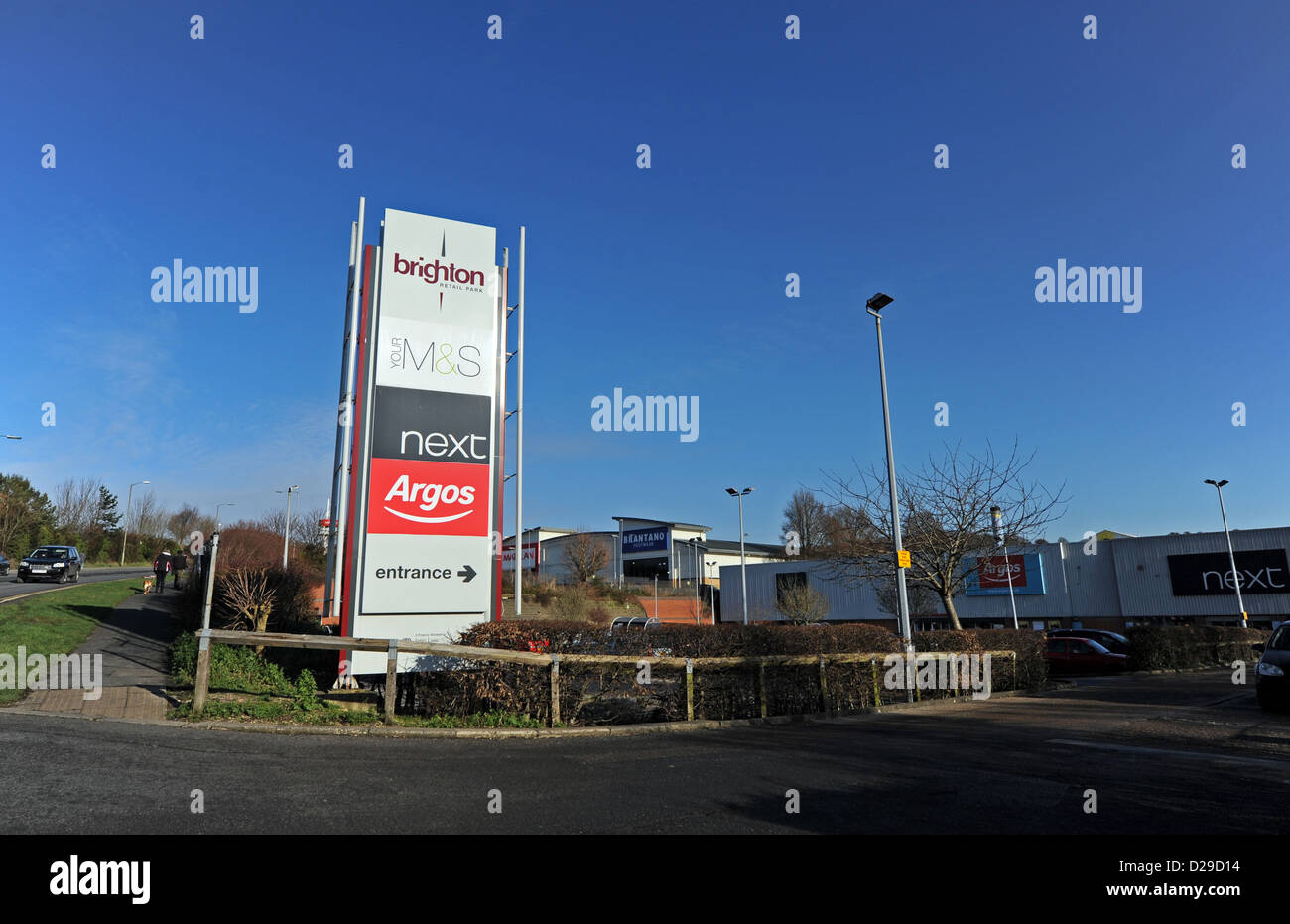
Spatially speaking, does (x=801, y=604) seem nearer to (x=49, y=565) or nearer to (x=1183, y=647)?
(x=1183, y=647)

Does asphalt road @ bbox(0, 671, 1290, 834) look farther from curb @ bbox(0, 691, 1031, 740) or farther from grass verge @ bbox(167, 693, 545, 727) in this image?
grass verge @ bbox(167, 693, 545, 727)

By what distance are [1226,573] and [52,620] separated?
51.6m

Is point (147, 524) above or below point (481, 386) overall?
above

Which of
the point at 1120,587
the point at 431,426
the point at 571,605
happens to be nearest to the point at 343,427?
the point at 431,426

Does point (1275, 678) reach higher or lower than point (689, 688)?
lower

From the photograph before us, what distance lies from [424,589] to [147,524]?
90.5 m

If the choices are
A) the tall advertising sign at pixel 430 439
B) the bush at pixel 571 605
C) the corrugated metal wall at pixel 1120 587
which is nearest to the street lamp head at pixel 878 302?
the tall advertising sign at pixel 430 439

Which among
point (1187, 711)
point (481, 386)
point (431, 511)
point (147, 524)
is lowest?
point (1187, 711)

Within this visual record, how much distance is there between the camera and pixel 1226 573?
41.5 metres

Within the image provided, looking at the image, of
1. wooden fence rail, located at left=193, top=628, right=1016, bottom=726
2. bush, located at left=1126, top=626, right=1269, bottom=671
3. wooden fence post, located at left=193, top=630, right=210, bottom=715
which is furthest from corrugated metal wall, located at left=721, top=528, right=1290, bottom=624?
wooden fence post, located at left=193, top=630, right=210, bottom=715

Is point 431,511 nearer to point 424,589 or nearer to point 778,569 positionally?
point 424,589
